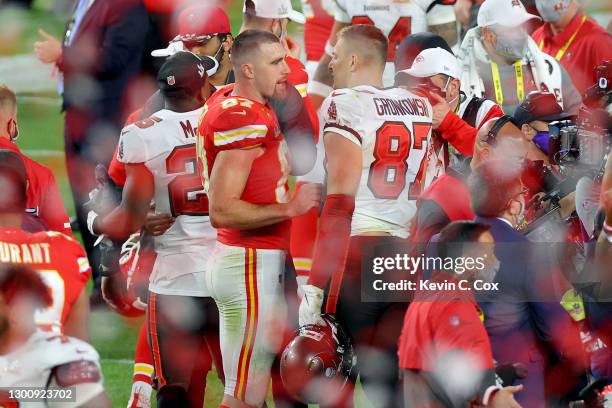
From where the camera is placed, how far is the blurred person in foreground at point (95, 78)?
7848 millimetres

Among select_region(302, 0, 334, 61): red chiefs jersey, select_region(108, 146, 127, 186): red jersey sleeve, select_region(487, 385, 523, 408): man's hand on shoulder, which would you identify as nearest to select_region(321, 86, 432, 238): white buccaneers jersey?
select_region(108, 146, 127, 186): red jersey sleeve

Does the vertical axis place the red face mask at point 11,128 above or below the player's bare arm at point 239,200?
below

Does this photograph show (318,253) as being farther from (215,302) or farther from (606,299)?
(606,299)

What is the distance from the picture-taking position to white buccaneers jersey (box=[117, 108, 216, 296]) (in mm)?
5504

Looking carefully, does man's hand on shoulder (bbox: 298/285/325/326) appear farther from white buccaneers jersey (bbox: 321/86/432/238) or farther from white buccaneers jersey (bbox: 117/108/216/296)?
white buccaneers jersey (bbox: 117/108/216/296)

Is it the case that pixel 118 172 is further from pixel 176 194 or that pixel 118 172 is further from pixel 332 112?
pixel 332 112

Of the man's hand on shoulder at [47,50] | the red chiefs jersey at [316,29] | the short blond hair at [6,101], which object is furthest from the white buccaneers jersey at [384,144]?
the red chiefs jersey at [316,29]

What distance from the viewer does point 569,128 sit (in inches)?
230

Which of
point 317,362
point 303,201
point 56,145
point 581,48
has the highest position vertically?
point 303,201

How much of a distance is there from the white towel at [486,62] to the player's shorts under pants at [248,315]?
2136mm

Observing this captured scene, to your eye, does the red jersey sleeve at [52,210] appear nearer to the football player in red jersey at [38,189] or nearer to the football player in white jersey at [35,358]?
the football player in red jersey at [38,189]

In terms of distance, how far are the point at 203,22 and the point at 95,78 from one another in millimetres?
1747

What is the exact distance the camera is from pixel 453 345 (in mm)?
4551

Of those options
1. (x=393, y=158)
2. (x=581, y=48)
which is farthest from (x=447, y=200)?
(x=581, y=48)
